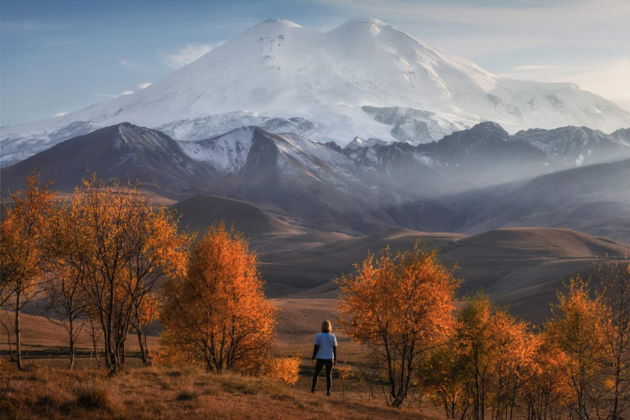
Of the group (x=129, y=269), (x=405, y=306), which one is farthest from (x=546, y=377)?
(x=129, y=269)

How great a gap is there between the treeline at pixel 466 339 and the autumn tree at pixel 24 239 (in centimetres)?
1743

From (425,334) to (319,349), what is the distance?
11842 millimetres

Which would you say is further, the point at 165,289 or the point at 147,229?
the point at 165,289

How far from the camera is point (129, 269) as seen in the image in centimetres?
3139

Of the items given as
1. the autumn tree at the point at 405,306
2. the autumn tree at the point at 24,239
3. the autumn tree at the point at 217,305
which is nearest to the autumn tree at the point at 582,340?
the autumn tree at the point at 405,306

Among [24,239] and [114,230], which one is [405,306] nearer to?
Result: [114,230]

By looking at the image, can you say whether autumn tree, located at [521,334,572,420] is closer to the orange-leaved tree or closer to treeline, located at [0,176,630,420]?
treeline, located at [0,176,630,420]

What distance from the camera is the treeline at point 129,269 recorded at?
28297 millimetres

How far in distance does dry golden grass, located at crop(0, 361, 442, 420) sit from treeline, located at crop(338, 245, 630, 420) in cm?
971

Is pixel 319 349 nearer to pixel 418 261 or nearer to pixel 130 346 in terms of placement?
pixel 418 261

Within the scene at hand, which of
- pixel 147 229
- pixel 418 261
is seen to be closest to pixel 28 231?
pixel 147 229

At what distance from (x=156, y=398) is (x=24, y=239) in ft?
58.5

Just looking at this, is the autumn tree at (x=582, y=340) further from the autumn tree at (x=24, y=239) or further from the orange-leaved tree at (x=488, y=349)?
the autumn tree at (x=24, y=239)

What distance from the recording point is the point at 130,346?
257ft
